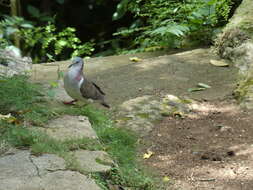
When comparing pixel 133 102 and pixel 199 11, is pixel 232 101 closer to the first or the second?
pixel 133 102

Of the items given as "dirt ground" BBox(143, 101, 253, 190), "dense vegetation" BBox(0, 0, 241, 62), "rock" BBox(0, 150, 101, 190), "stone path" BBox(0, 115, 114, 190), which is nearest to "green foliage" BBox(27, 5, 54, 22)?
"dense vegetation" BBox(0, 0, 241, 62)

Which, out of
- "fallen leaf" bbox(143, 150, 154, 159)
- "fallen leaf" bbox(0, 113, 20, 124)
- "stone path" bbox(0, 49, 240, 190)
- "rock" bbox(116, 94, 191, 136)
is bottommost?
"fallen leaf" bbox(143, 150, 154, 159)

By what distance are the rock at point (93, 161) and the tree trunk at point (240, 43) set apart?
2348 mm

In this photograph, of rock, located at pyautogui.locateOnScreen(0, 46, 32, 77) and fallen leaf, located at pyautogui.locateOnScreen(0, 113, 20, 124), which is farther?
rock, located at pyautogui.locateOnScreen(0, 46, 32, 77)

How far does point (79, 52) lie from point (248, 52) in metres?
4.12

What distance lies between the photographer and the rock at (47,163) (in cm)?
349

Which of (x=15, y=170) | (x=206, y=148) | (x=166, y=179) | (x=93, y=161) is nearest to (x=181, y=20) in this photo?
(x=206, y=148)

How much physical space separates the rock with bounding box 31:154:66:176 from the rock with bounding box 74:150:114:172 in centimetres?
16

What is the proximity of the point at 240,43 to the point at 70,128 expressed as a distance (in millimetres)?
3231

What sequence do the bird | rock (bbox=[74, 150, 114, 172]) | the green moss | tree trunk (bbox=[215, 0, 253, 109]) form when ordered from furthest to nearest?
tree trunk (bbox=[215, 0, 253, 109]) → the green moss → the bird → rock (bbox=[74, 150, 114, 172])

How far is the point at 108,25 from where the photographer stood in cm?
1141

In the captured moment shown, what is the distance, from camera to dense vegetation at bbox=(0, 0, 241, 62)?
8102 mm

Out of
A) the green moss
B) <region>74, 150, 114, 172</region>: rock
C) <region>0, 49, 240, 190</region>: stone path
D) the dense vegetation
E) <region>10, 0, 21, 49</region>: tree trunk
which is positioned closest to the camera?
<region>0, 49, 240, 190</region>: stone path

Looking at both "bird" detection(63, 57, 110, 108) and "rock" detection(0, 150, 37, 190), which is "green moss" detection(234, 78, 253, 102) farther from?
"rock" detection(0, 150, 37, 190)
